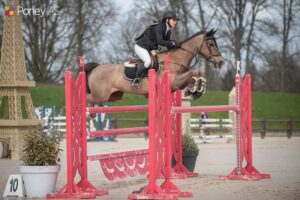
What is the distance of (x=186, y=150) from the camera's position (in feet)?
35.1

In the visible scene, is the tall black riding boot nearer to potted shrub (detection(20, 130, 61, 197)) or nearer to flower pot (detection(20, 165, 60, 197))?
potted shrub (detection(20, 130, 61, 197))

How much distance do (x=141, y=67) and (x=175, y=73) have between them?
20.4 inches

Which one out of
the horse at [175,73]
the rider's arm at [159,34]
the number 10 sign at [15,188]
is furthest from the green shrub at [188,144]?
the number 10 sign at [15,188]

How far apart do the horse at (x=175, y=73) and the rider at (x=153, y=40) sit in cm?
17

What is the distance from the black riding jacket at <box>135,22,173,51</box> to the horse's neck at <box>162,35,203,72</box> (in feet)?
0.57

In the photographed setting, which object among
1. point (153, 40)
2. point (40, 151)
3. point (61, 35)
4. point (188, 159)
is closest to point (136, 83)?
point (153, 40)

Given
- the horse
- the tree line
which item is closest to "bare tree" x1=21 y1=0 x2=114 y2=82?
the tree line

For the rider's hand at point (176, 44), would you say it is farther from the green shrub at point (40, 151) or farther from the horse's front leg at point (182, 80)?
the green shrub at point (40, 151)

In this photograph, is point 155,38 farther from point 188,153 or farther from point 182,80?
point 188,153

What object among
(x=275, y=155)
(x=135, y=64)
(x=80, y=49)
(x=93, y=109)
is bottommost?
(x=275, y=155)

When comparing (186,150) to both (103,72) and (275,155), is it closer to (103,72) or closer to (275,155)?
(103,72)

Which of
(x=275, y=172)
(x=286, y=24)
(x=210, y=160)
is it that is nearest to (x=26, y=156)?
(x=275, y=172)

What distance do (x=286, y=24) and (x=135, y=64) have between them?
32.6 m

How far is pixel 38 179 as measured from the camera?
7848 millimetres
